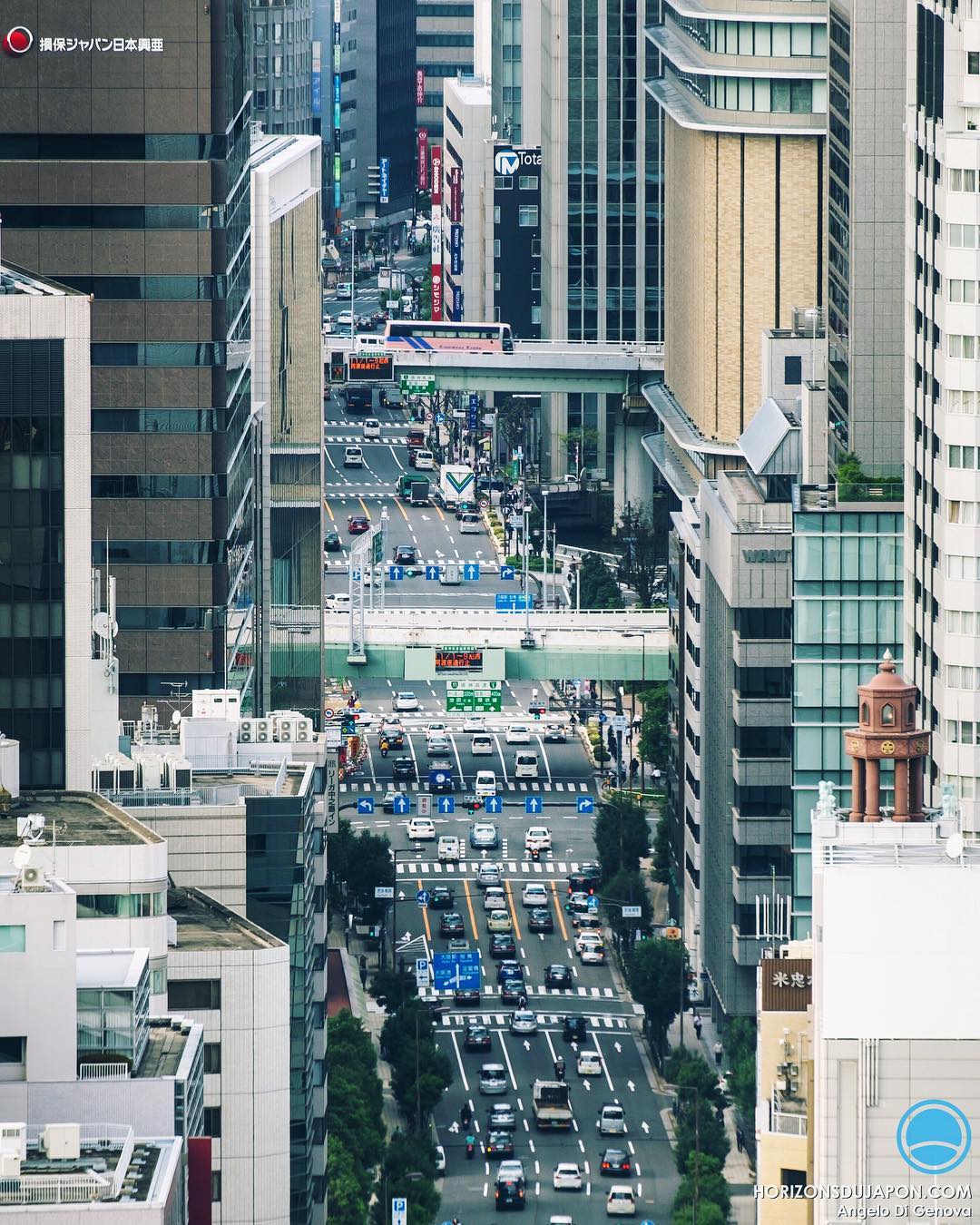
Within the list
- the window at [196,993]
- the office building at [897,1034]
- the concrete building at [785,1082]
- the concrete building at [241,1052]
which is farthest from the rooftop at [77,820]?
the office building at [897,1034]

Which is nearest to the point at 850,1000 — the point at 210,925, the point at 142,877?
the point at 142,877

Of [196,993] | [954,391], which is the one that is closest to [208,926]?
[196,993]

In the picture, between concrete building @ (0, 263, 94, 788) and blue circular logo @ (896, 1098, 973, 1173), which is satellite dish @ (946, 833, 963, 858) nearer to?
blue circular logo @ (896, 1098, 973, 1173)

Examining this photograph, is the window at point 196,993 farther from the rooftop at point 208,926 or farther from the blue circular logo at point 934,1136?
the blue circular logo at point 934,1136

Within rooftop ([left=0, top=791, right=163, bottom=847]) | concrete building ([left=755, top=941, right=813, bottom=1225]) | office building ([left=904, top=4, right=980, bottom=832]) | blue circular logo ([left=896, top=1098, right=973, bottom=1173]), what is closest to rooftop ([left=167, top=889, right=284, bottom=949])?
rooftop ([left=0, top=791, right=163, bottom=847])

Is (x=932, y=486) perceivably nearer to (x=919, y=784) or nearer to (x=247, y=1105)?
(x=247, y=1105)
